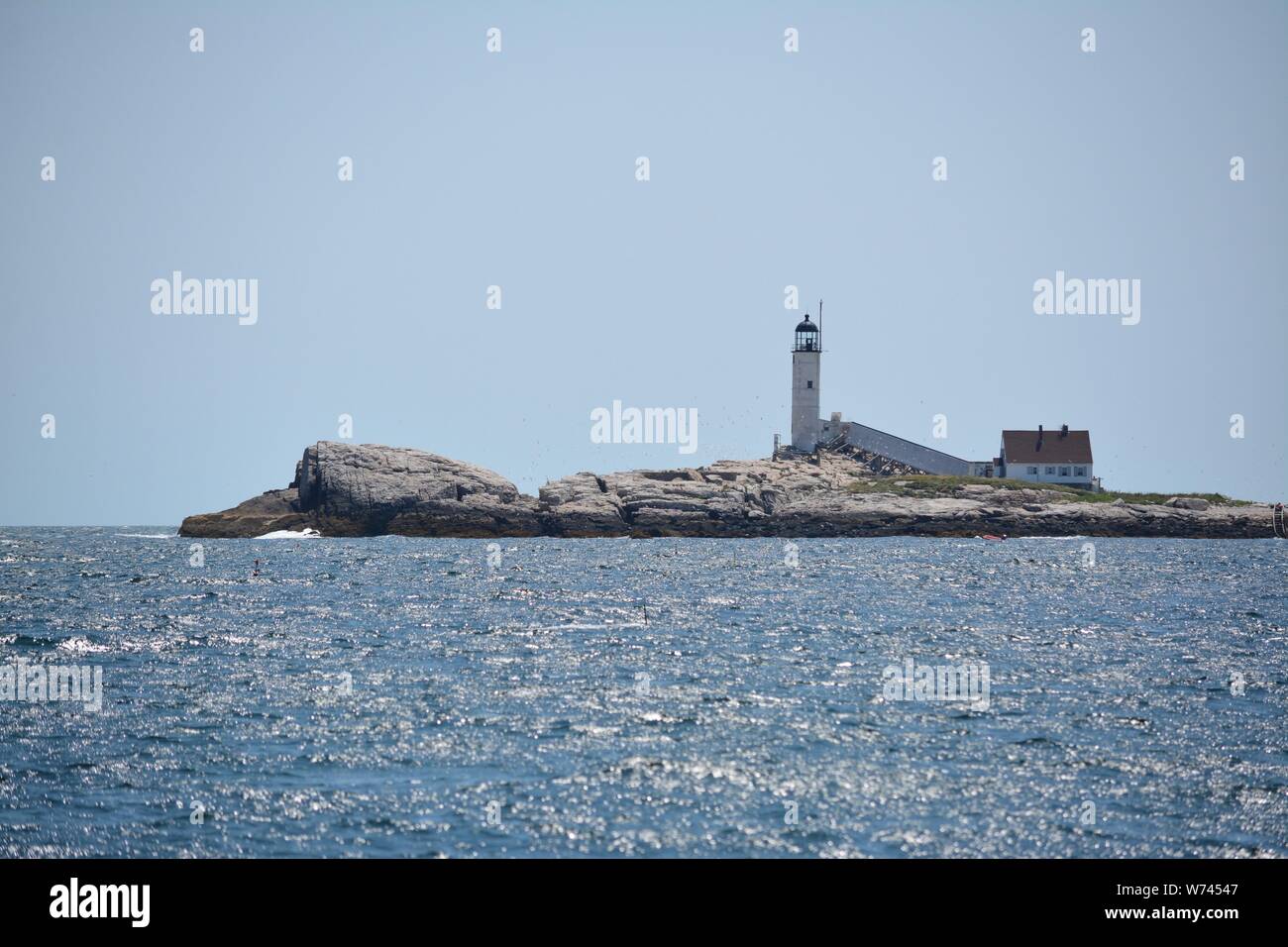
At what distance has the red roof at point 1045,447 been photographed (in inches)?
5418

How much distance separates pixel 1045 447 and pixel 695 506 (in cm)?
4076

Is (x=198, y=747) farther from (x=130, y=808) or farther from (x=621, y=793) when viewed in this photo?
(x=621, y=793)

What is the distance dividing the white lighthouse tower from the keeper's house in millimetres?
20660

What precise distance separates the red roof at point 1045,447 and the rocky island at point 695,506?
5961 mm

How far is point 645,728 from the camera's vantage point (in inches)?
1201

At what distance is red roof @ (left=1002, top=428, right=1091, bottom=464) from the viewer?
452 feet

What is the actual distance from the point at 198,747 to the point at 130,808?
4961mm

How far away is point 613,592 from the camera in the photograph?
67.4m

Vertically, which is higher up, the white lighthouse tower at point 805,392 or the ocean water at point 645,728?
the white lighthouse tower at point 805,392
